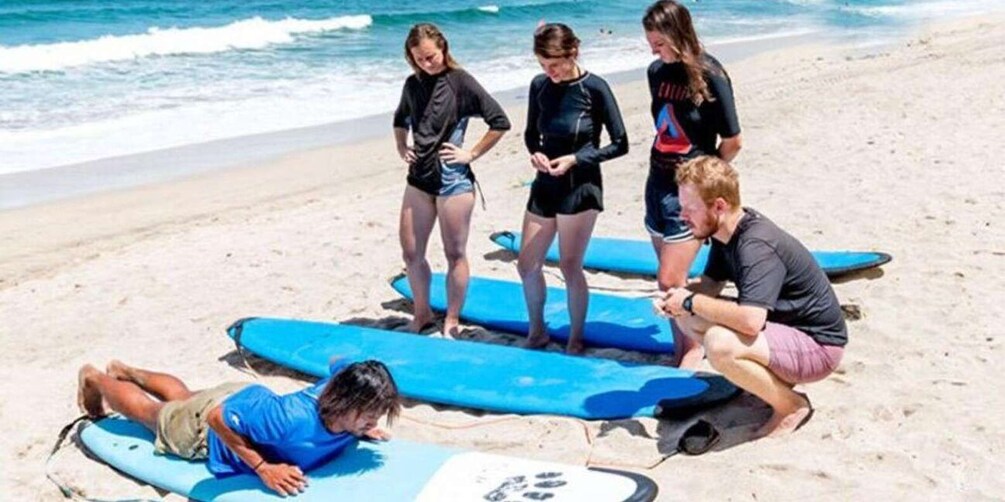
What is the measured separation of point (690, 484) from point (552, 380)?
1176 millimetres

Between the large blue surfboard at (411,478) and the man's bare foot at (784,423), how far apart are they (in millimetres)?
728

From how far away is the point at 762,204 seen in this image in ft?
29.4

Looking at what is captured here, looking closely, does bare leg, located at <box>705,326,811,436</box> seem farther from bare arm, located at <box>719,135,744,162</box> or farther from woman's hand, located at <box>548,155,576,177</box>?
woman's hand, located at <box>548,155,576,177</box>

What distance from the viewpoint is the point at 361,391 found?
4270 mm

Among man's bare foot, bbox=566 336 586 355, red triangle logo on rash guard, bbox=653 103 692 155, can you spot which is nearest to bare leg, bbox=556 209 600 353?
man's bare foot, bbox=566 336 586 355

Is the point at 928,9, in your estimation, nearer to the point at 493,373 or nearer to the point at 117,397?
the point at 493,373

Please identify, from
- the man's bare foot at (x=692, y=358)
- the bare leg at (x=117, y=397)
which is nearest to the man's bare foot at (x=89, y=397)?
the bare leg at (x=117, y=397)

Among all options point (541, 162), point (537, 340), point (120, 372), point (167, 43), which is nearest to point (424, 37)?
point (541, 162)

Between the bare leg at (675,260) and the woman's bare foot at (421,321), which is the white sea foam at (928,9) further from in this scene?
the bare leg at (675,260)

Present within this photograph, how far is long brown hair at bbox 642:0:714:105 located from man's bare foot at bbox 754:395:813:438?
141cm

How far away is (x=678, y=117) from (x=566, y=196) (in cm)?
69

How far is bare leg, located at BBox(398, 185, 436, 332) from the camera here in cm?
603

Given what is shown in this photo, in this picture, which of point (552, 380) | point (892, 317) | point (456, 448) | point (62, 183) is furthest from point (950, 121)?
point (62, 183)

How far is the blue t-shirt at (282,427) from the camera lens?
440 cm
